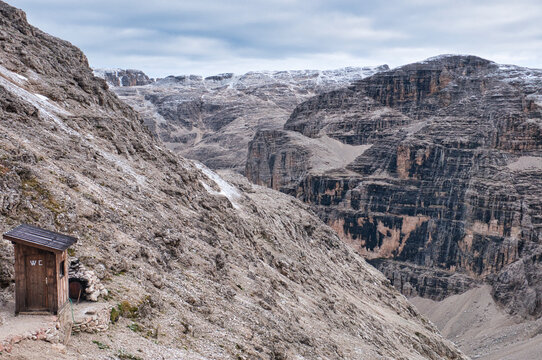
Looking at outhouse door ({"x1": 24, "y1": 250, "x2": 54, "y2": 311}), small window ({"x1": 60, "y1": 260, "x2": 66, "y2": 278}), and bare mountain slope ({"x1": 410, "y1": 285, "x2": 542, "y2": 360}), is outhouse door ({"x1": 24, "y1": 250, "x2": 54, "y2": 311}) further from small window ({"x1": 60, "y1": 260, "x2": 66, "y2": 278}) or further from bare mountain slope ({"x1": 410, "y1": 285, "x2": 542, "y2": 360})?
bare mountain slope ({"x1": 410, "y1": 285, "x2": 542, "y2": 360})

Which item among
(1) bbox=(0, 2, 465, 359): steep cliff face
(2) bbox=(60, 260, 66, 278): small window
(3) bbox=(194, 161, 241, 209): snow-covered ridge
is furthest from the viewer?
(3) bbox=(194, 161, 241, 209): snow-covered ridge

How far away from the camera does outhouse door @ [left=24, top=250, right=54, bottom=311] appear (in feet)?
47.2

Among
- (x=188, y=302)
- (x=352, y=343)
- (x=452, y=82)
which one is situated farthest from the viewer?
(x=452, y=82)

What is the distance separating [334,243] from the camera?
63.9 meters

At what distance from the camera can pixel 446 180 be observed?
120438 millimetres

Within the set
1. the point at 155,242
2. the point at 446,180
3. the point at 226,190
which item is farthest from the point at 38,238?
the point at 446,180

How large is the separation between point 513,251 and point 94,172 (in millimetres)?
96521

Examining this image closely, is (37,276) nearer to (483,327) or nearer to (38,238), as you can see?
(38,238)

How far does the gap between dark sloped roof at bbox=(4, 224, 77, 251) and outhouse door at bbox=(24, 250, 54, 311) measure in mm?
366

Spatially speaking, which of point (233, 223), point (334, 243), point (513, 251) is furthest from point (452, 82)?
point (233, 223)

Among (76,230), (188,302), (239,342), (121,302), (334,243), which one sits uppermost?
(76,230)

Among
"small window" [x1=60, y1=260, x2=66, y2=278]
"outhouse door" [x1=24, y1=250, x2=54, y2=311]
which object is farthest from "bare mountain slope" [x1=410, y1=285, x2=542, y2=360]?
"outhouse door" [x1=24, y1=250, x2=54, y2=311]

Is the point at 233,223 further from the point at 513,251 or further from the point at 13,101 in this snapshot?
the point at 513,251

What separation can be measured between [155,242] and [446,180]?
360ft
